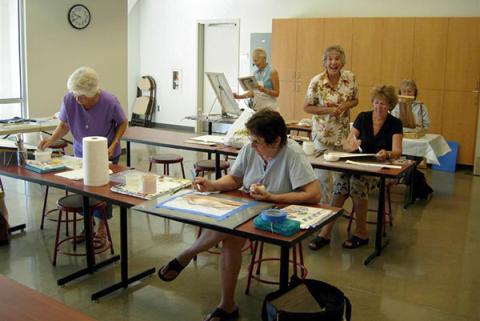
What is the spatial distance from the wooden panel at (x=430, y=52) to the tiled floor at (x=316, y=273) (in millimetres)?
2828

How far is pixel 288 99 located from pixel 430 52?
7.37 feet

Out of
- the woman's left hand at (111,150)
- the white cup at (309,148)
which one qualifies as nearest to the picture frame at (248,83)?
the white cup at (309,148)

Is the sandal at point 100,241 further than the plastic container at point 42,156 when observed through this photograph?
Yes

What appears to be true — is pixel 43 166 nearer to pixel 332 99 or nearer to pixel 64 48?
pixel 332 99

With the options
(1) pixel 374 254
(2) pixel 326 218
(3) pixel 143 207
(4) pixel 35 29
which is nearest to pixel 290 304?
(2) pixel 326 218

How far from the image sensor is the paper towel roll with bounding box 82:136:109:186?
297 cm

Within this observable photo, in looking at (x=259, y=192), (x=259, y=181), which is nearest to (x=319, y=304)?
(x=259, y=192)

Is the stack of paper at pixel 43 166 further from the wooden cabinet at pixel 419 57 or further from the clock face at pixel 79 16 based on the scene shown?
the wooden cabinet at pixel 419 57

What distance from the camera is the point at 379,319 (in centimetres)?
294

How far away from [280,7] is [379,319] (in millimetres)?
6734

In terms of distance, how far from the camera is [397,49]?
7.40m

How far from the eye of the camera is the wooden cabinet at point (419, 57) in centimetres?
700

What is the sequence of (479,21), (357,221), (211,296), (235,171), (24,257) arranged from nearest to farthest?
(235,171)
(211,296)
(24,257)
(357,221)
(479,21)

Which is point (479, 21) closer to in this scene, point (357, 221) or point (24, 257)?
point (357, 221)
